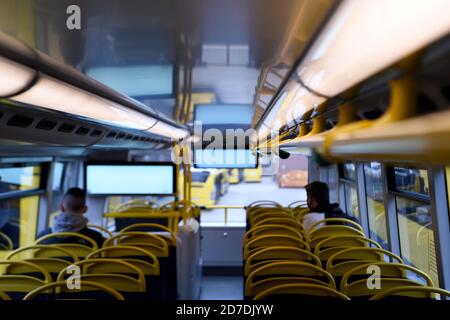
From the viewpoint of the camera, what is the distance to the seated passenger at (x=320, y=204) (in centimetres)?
211

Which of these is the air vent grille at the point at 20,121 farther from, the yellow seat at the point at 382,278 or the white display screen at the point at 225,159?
the white display screen at the point at 225,159

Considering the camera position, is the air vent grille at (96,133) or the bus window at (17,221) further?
the bus window at (17,221)

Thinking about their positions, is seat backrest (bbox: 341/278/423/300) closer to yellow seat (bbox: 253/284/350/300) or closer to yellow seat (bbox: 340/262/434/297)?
yellow seat (bbox: 340/262/434/297)

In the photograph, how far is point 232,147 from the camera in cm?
284

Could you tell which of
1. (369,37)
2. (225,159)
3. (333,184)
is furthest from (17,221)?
(369,37)

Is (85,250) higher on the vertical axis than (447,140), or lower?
lower

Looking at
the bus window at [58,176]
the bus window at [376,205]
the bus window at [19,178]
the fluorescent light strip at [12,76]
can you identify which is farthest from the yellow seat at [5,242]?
the bus window at [376,205]

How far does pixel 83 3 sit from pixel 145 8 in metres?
0.18

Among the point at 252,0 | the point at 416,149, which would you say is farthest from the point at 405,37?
the point at 252,0

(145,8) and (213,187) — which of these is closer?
(145,8)

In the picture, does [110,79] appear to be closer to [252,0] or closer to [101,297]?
[252,0]

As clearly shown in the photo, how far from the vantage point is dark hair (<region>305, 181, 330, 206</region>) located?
2.12m

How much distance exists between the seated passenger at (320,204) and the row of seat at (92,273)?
0.93 meters

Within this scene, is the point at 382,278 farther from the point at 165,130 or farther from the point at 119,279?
the point at 165,130
